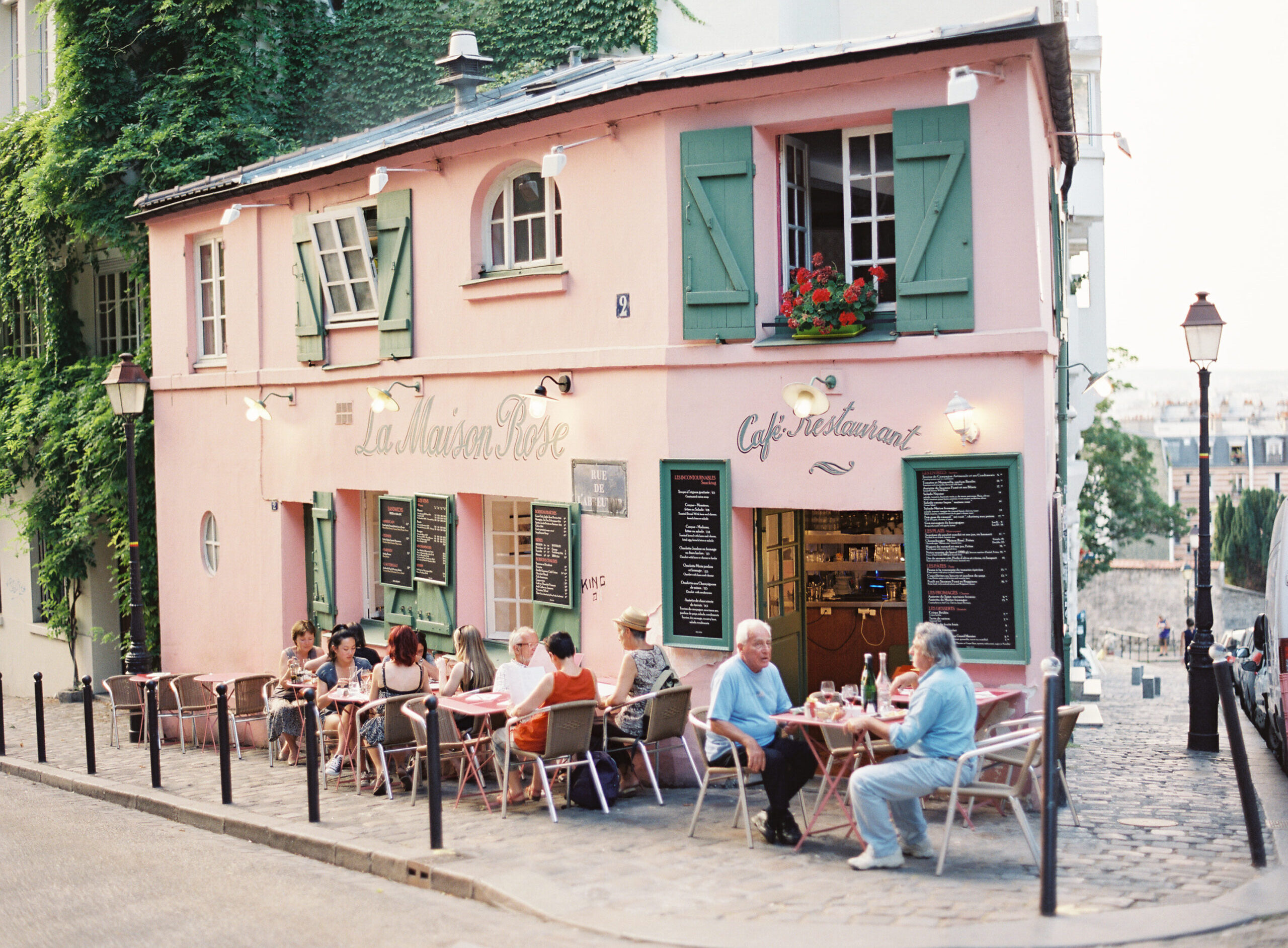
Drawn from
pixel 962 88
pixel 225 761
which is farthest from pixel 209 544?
pixel 962 88

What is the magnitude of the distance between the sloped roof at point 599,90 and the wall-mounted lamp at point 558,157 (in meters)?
0.28

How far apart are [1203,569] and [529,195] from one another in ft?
24.1

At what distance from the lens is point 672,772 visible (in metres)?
10.6

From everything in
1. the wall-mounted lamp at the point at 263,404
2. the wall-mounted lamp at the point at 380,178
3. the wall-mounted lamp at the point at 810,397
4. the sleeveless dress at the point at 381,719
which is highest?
the wall-mounted lamp at the point at 380,178

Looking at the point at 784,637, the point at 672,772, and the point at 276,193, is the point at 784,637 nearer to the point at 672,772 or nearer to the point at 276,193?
the point at 672,772

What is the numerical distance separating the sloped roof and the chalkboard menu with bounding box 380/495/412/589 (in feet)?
→ 11.4

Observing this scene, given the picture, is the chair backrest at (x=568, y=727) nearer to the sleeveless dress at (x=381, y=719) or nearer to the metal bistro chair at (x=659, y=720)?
the metal bistro chair at (x=659, y=720)

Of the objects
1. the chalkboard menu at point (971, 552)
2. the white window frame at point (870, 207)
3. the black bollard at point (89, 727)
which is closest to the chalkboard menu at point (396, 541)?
the black bollard at point (89, 727)

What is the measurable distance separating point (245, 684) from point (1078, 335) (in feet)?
45.1

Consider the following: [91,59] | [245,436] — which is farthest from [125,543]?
[91,59]

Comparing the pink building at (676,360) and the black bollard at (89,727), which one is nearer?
the pink building at (676,360)

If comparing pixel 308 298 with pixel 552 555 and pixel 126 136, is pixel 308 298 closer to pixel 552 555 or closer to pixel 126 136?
pixel 552 555

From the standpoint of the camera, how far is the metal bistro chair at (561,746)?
9.09 metres

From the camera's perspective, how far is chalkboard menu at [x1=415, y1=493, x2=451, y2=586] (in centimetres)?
1297
